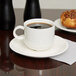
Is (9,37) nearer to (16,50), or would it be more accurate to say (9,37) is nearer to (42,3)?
(16,50)

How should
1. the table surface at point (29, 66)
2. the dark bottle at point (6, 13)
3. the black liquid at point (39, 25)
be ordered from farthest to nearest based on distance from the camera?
1. the dark bottle at point (6, 13)
2. the black liquid at point (39, 25)
3. the table surface at point (29, 66)

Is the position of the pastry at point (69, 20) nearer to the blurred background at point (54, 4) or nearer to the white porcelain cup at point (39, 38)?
the white porcelain cup at point (39, 38)

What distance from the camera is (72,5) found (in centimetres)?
166

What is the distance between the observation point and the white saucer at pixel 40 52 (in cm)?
65

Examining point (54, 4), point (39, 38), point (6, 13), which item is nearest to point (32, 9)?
point (6, 13)

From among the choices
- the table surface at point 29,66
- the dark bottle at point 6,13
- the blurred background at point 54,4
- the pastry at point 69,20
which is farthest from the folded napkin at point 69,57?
the blurred background at point 54,4

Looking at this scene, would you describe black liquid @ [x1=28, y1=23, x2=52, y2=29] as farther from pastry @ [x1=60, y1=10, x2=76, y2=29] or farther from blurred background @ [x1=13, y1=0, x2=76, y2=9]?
blurred background @ [x1=13, y1=0, x2=76, y2=9]

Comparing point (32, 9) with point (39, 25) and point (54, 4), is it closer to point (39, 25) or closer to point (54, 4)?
point (39, 25)

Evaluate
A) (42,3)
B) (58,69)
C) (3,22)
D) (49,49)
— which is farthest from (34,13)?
(42,3)

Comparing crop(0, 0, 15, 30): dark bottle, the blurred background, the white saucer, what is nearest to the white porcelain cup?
the white saucer

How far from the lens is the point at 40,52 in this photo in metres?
0.67

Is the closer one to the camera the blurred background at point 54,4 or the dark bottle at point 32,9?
the dark bottle at point 32,9

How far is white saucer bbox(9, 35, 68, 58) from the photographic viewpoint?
649 mm

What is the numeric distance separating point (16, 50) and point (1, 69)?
0.08m
